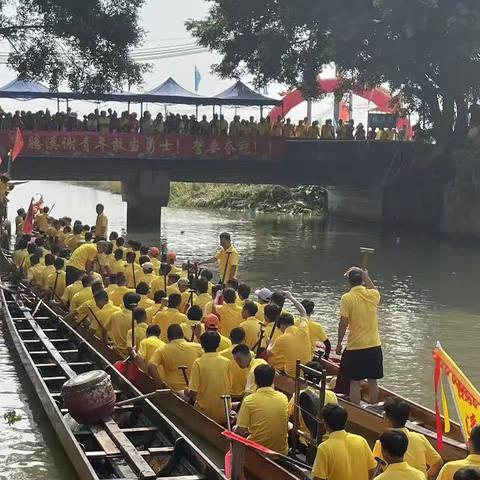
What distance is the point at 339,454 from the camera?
6023mm

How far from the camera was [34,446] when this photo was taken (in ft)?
31.9

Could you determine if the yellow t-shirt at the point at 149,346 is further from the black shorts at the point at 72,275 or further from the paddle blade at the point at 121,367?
the black shorts at the point at 72,275

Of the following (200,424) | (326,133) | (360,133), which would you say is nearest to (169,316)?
(200,424)

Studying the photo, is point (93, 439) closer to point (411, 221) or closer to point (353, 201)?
point (411, 221)

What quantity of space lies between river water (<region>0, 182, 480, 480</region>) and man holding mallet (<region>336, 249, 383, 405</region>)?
9.00 feet

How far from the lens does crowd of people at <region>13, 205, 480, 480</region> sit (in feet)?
20.0

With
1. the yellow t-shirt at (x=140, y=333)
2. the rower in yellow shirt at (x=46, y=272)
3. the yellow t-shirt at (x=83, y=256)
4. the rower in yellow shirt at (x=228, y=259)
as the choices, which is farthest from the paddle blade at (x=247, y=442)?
the yellow t-shirt at (x=83, y=256)

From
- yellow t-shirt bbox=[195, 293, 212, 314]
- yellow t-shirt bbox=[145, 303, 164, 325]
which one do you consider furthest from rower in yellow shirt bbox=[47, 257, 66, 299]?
yellow t-shirt bbox=[145, 303, 164, 325]

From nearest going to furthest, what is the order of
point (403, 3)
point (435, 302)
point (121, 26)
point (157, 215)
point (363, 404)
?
point (363, 404)
point (435, 302)
point (121, 26)
point (403, 3)
point (157, 215)

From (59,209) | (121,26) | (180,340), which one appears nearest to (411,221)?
(121,26)

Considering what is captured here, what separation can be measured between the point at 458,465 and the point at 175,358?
4673 millimetres

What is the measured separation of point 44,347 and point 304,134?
2183cm

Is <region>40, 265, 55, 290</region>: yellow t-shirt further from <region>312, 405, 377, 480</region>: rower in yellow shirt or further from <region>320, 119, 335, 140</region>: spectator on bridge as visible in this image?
<region>320, 119, 335, 140</region>: spectator on bridge

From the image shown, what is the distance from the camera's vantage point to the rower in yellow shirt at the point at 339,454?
6008 mm
